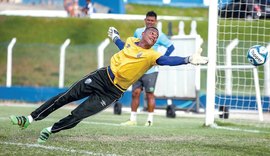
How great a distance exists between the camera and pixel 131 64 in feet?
36.6

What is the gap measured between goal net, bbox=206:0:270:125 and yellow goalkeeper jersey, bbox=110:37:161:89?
13.3 feet

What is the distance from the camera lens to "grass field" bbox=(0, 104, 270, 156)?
10.2 metres

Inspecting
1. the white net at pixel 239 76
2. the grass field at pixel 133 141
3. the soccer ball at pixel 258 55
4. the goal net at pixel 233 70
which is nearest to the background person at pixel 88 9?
the goal net at pixel 233 70

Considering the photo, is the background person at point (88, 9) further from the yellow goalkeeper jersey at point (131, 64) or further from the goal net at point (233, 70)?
the yellow goalkeeper jersey at point (131, 64)

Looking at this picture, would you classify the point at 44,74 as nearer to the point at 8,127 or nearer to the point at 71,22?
the point at 71,22

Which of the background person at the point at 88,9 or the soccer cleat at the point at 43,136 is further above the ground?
the background person at the point at 88,9

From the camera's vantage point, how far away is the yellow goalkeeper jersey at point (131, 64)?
11102 mm

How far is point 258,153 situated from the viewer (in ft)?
35.2

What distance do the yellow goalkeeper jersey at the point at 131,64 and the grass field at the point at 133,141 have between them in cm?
83

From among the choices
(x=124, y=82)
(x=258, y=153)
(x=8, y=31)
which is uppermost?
(x=8, y=31)

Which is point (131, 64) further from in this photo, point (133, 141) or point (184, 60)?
point (133, 141)

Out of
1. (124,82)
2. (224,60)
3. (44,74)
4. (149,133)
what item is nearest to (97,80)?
(124,82)

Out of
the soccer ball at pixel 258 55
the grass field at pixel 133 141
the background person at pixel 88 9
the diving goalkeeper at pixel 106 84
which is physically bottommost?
the grass field at pixel 133 141

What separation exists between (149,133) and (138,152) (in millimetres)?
2881
